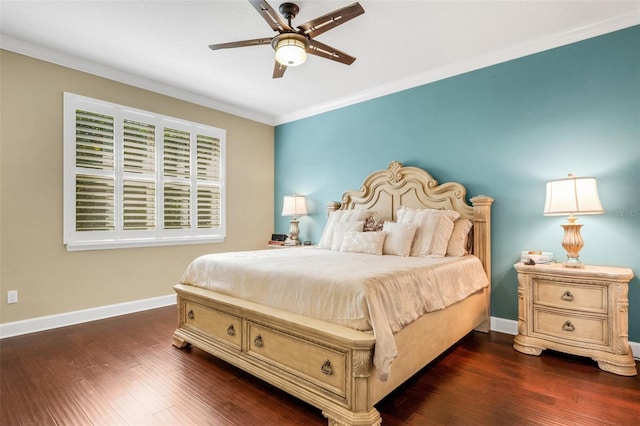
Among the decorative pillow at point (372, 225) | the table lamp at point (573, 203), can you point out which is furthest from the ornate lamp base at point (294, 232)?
the table lamp at point (573, 203)

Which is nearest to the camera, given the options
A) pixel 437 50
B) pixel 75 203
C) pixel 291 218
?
pixel 437 50

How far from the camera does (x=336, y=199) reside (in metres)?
4.77

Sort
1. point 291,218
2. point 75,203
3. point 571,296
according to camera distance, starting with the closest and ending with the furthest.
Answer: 1. point 571,296
2. point 75,203
3. point 291,218

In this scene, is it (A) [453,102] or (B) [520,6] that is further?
(A) [453,102]

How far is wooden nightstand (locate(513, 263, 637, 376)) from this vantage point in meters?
2.33

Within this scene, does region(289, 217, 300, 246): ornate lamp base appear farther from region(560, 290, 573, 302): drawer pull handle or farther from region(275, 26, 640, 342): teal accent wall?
region(560, 290, 573, 302): drawer pull handle

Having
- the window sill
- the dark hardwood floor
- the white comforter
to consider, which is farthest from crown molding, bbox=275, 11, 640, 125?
the dark hardwood floor

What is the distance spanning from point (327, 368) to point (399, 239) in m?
1.66

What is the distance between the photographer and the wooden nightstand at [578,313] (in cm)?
233

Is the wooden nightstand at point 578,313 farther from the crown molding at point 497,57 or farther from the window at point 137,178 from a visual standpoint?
the window at point 137,178

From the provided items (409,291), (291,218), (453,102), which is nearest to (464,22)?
(453,102)

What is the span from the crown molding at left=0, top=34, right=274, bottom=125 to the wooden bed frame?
2650 mm

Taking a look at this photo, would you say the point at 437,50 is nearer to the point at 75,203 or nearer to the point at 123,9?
the point at 123,9

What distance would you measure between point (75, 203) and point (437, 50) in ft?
13.3
